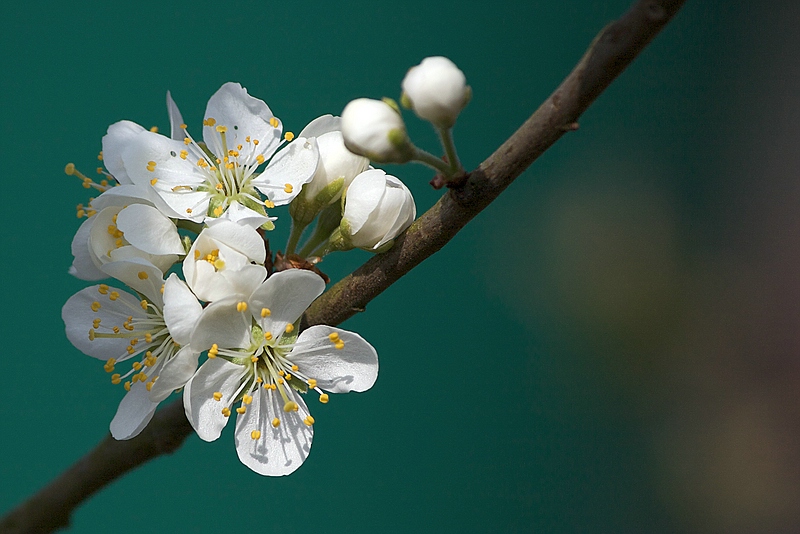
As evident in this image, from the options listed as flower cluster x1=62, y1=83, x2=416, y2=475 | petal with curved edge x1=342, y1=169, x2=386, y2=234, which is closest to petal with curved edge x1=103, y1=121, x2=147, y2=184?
flower cluster x1=62, y1=83, x2=416, y2=475

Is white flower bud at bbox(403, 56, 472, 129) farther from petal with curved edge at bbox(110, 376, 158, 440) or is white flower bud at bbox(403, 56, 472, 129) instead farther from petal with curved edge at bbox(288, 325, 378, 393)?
petal with curved edge at bbox(110, 376, 158, 440)

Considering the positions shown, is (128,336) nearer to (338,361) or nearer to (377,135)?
(338,361)

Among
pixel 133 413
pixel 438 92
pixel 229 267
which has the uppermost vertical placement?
pixel 438 92

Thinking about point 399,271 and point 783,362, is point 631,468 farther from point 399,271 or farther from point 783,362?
point 399,271

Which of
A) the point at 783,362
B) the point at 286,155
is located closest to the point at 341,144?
the point at 286,155

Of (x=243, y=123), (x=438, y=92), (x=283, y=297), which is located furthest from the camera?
(x=243, y=123)

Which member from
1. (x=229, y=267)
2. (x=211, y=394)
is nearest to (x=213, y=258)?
(x=229, y=267)
